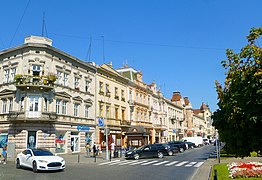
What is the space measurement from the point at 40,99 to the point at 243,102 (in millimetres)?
25364

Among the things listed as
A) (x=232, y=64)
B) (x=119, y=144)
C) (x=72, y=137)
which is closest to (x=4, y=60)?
(x=72, y=137)

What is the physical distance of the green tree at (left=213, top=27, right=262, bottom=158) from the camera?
6.40 metres

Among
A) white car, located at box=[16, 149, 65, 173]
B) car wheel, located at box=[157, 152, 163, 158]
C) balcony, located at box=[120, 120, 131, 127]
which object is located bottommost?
car wheel, located at box=[157, 152, 163, 158]

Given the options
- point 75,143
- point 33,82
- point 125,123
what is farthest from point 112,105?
point 33,82

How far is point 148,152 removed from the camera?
28703 millimetres

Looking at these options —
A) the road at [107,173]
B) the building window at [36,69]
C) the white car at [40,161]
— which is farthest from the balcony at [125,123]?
the white car at [40,161]

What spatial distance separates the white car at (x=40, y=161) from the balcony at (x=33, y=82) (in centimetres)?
1079

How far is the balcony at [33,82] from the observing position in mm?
27625

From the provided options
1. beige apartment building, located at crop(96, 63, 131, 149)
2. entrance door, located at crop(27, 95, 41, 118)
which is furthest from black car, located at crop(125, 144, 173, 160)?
entrance door, located at crop(27, 95, 41, 118)

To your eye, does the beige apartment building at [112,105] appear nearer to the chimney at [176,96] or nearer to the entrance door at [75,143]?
the entrance door at [75,143]

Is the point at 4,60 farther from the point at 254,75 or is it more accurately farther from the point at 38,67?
the point at 254,75

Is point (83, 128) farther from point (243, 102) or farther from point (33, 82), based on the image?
point (243, 102)

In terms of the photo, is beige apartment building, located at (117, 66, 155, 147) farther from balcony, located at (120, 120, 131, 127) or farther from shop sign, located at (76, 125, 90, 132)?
shop sign, located at (76, 125, 90, 132)

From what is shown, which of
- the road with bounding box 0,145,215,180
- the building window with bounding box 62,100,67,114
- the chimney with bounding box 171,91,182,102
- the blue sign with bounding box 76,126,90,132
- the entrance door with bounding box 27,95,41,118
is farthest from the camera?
the chimney with bounding box 171,91,182,102
